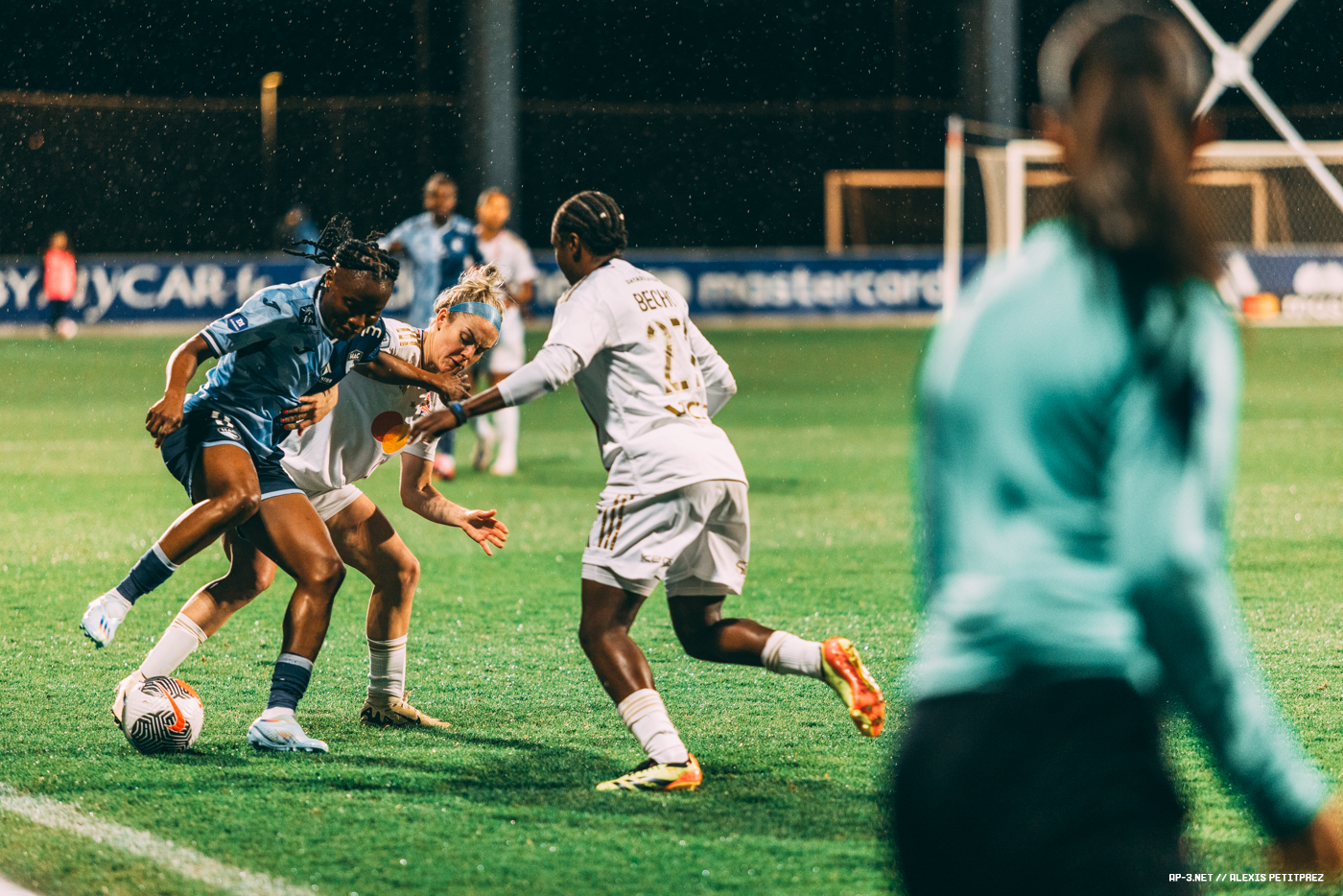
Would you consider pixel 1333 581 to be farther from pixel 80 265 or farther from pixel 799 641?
pixel 80 265

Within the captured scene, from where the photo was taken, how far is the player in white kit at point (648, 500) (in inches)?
175

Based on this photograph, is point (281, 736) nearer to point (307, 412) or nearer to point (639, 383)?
point (307, 412)

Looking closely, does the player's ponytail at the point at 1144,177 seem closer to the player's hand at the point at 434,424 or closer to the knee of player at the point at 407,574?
the player's hand at the point at 434,424

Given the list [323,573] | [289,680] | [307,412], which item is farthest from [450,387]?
[289,680]

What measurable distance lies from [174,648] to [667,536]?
1793 millimetres

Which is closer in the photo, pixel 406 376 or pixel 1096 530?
pixel 1096 530

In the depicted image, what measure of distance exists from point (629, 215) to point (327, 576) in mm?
29487

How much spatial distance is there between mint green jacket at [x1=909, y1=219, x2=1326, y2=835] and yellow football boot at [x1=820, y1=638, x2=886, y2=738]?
106 inches

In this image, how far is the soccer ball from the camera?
493 cm

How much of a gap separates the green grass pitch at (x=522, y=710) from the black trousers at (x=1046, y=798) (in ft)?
6.31

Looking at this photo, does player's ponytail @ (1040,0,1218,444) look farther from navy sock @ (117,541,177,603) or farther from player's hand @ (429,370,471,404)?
navy sock @ (117,541,177,603)

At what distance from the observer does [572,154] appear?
33812 mm

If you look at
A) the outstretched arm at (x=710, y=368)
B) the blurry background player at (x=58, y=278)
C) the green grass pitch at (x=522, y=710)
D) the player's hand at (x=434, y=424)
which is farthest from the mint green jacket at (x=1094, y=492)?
the blurry background player at (x=58, y=278)

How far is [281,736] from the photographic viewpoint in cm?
497
